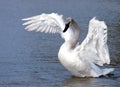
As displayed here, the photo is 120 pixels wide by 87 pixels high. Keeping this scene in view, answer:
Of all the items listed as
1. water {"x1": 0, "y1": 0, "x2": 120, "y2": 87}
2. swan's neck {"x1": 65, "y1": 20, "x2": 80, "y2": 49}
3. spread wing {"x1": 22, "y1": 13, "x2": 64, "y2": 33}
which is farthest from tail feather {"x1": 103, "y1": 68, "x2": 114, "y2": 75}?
spread wing {"x1": 22, "y1": 13, "x2": 64, "y2": 33}

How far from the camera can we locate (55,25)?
15.8m

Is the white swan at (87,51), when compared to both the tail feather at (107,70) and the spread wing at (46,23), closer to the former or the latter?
the tail feather at (107,70)

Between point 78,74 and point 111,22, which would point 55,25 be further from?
point 111,22

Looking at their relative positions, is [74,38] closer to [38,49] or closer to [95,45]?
[95,45]

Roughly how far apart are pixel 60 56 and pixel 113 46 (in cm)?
417

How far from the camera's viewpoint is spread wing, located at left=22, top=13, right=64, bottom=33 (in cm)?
1545

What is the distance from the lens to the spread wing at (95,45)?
13.9 m

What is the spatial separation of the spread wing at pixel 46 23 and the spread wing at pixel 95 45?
1.23 m

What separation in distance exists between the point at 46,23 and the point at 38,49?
4.91 feet

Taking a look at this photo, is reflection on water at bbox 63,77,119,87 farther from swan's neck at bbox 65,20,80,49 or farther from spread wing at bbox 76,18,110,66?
swan's neck at bbox 65,20,80,49

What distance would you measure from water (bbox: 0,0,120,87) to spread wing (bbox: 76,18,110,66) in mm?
478

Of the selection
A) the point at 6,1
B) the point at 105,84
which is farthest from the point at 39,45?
the point at 6,1

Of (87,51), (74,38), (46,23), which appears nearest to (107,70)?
(87,51)

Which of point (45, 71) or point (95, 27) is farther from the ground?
point (95, 27)
